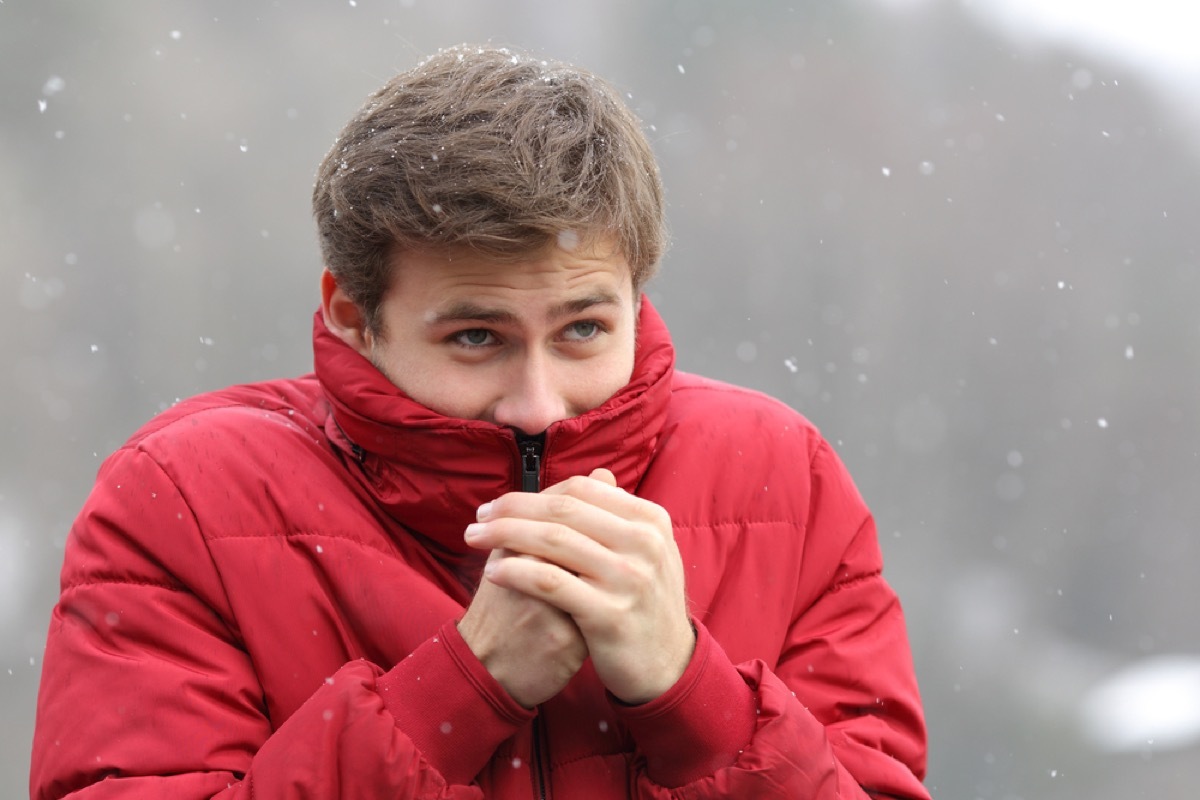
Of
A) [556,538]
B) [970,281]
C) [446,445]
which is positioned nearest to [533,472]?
[446,445]

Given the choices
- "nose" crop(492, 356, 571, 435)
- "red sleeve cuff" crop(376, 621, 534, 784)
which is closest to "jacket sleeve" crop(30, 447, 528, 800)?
"red sleeve cuff" crop(376, 621, 534, 784)

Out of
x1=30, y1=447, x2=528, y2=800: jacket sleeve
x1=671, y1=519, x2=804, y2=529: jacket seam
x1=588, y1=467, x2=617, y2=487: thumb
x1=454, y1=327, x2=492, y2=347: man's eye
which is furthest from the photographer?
x1=671, y1=519, x2=804, y2=529: jacket seam

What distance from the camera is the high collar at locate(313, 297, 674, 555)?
1807mm

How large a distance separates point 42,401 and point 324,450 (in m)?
4.01

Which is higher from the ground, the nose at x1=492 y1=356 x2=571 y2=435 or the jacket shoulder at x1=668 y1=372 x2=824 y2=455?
the nose at x1=492 y1=356 x2=571 y2=435

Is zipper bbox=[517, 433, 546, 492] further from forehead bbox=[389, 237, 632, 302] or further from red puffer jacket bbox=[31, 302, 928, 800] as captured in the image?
forehead bbox=[389, 237, 632, 302]

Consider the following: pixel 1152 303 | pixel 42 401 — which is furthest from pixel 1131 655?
pixel 42 401

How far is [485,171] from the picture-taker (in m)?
1.80

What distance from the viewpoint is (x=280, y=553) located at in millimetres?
1812

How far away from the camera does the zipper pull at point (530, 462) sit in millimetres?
1826

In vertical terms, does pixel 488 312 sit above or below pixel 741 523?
above

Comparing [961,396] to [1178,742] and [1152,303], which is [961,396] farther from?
[1178,742]

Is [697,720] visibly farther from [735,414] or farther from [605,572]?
[735,414]

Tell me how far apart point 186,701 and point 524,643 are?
46 centimetres
